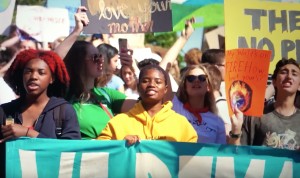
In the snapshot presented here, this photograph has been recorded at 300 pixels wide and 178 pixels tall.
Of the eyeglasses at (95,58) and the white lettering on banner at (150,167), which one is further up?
the eyeglasses at (95,58)

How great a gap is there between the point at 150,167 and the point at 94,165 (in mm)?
414

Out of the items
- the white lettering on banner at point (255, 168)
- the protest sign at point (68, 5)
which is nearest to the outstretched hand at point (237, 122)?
the white lettering on banner at point (255, 168)

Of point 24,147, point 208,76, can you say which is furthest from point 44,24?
point 24,147

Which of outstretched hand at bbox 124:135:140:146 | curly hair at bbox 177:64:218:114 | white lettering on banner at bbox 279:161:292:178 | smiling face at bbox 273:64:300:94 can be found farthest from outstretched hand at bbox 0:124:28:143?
smiling face at bbox 273:64:300:94

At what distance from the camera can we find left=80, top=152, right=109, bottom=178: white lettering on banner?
5.73 m

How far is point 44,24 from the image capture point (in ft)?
30.2

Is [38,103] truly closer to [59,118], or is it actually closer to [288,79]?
[59,118]

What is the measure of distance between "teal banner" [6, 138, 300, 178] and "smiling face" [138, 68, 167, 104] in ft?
1.09

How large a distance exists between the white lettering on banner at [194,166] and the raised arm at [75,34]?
1.19 meters

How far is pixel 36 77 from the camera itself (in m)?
5.59

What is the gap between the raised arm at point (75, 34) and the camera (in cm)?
598

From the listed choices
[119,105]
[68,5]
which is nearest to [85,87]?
[119,105]

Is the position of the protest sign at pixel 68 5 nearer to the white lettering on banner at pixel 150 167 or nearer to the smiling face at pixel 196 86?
the smiling face at pixel 196 86

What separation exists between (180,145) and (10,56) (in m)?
3.71
